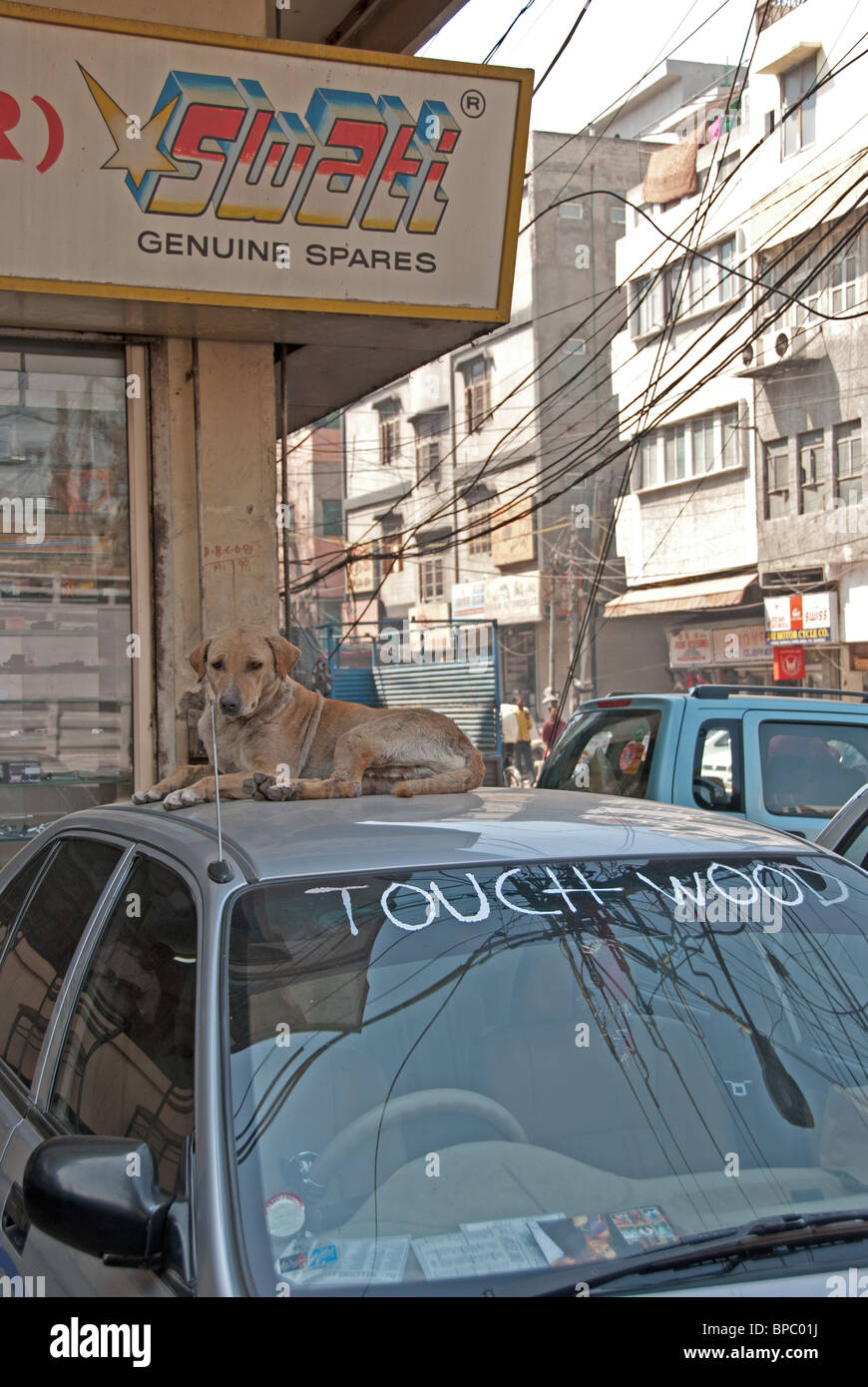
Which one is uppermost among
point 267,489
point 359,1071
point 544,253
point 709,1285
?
point 544,253

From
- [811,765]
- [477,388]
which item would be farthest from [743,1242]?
[477,388]

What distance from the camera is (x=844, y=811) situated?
14.0 ft

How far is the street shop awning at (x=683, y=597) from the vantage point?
27.6m

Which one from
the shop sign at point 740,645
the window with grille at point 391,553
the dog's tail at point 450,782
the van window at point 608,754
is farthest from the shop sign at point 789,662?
the dog's tail at point 450,782

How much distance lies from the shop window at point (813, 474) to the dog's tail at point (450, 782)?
882 inches

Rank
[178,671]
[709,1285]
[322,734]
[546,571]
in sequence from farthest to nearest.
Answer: [546,571], [178,671], [322,734], [709,1285]

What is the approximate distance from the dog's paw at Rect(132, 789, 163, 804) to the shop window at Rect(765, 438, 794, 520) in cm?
2369

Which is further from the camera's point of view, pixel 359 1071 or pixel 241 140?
pixel 241 140

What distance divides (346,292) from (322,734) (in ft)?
8.26

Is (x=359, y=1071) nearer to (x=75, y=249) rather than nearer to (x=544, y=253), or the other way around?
(x=75, y=249)

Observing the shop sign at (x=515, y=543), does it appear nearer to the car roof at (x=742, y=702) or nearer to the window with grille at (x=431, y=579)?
the window with grille at (x=431, y=579)

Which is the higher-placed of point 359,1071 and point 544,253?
point 544,253

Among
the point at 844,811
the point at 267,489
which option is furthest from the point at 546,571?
the point at 844,811

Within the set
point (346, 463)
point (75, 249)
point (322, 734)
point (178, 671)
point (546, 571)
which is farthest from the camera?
point (346, 463)
